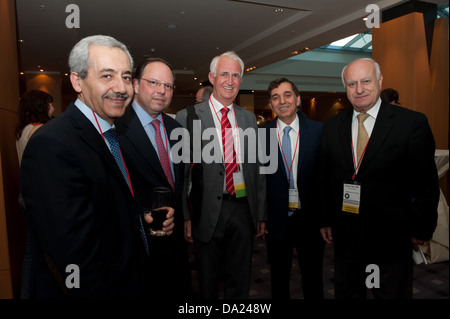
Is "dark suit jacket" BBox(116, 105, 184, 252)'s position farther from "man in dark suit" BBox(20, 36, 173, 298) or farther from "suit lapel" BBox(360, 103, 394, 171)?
"suit lapel" BBox(360, 103, 394, 171)

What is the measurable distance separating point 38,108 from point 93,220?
6.90 feet

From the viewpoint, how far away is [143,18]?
598cm

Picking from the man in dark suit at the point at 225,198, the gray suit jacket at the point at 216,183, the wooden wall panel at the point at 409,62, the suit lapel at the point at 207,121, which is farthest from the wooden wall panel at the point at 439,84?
the suit lapel at the point at 207,121

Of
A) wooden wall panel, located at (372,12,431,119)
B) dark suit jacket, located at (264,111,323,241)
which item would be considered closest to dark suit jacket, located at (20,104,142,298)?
dark suit jacket, located at (264,111,323,241)

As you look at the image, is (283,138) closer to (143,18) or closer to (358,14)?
(358,14)

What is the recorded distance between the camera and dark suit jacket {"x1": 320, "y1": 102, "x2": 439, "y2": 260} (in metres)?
1.62

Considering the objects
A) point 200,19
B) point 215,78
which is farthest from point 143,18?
point 215,78

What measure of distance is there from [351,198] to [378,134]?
1.33ft

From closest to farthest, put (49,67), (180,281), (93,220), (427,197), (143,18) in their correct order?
(93,220), (427,197), (180,281), (143,18), (49,67)

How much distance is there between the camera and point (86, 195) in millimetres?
1020

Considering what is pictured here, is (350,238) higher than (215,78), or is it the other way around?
(215,78)

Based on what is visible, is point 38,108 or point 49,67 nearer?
point 38,108

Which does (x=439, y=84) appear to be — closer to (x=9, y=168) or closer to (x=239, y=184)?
(x=239, y=184)

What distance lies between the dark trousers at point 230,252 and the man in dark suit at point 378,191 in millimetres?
589
